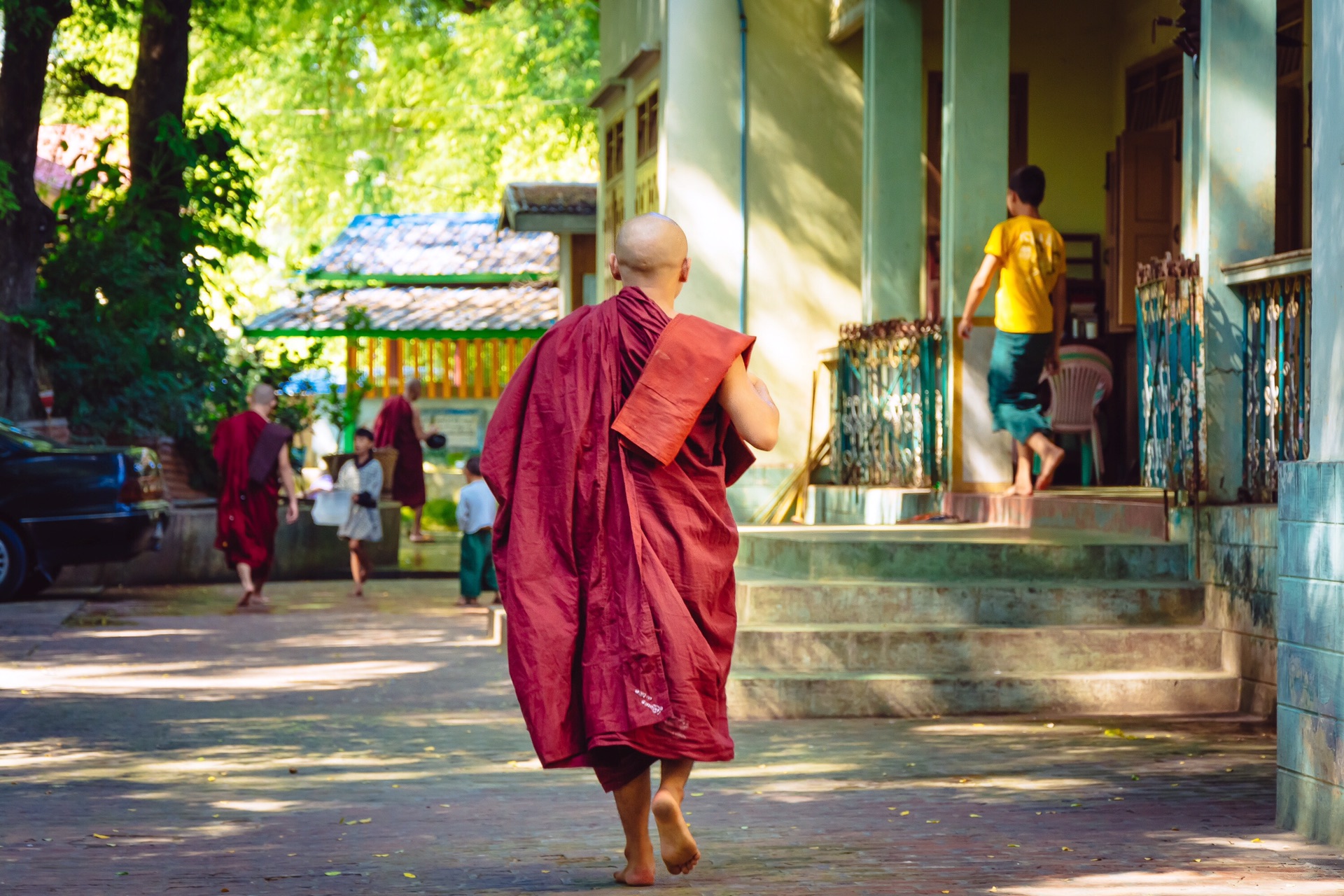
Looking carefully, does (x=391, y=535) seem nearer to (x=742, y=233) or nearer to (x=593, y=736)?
(x=742, y=233)

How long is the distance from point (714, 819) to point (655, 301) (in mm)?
1906

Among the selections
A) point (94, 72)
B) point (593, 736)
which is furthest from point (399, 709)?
point (94, 72)

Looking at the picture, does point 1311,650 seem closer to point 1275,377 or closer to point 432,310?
point 1275,377

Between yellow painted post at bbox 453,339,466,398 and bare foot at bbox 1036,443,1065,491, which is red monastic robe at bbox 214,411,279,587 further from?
yellow painted post at bbox 453,339,466,398

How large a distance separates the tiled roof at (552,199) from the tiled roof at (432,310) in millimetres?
5647

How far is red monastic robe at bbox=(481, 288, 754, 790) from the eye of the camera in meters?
4.94

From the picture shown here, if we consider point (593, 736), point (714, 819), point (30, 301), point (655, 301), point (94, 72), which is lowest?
point (714, 819)

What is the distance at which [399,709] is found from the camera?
8930 mm

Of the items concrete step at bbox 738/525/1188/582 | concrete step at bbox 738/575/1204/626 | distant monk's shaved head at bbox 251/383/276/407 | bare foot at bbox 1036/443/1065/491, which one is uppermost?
distant monk's shaved head at bbox 251/383/276/407

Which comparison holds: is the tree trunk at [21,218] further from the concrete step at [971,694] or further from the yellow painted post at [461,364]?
the yellow painted post at [461,364]

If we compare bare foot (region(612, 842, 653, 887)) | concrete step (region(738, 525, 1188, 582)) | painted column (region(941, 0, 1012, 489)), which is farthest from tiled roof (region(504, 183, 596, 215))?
bare foot (region(612, 842, 653, 887))

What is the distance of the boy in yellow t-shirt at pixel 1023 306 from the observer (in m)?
10.9

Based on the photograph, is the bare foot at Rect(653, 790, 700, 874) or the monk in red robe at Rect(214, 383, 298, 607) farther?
the monk in red robe at Rect(214, 383, 298, 607)

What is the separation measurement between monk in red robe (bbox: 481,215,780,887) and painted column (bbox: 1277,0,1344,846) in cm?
188
